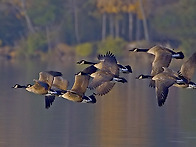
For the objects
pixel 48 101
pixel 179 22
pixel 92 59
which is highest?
pixel 179 22

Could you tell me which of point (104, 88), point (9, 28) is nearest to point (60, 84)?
point (104, 88)

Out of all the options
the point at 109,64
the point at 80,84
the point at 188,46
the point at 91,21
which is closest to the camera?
the point at 109,64

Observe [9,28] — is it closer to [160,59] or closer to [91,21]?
[91,21]

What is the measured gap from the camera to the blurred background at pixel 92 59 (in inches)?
936

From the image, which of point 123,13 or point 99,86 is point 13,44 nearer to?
point 123,13

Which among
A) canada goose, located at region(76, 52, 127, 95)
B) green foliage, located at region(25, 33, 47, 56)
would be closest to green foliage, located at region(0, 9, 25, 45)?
green foliage, located at region(25, 33, 47, 56)

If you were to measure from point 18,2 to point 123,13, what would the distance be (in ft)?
34.4

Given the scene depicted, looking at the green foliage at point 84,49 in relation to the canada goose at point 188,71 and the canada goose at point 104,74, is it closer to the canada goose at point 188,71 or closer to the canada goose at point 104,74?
the canada goose at point 104,74

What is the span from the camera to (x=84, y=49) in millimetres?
68062

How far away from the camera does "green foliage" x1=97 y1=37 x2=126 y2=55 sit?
65438 millimetres

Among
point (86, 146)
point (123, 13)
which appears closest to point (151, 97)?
point (86, 146)

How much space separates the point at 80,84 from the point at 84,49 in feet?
165

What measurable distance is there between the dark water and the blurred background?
23mm

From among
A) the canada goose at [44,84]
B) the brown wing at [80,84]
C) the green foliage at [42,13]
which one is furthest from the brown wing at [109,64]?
the green foliage at [42,13]
